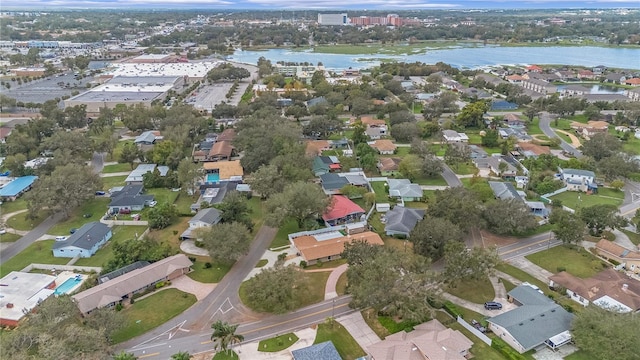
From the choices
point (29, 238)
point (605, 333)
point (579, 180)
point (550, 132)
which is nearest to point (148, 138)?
point (29, 238)

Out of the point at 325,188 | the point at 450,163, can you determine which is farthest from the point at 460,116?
the point at 325,188

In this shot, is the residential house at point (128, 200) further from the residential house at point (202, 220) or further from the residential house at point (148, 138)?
the residential house at point (148, 138)

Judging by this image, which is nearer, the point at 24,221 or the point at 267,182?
the point at 24,221

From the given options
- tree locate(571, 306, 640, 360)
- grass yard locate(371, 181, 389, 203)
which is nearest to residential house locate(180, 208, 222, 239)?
grass yard locate(371, 181, 389, 203)

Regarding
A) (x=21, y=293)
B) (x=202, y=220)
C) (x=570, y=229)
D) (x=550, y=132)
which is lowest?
(x=21, y=293)

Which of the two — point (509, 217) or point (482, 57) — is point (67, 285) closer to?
point (509, 217)

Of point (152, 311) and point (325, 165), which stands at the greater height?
point (325, 165)
